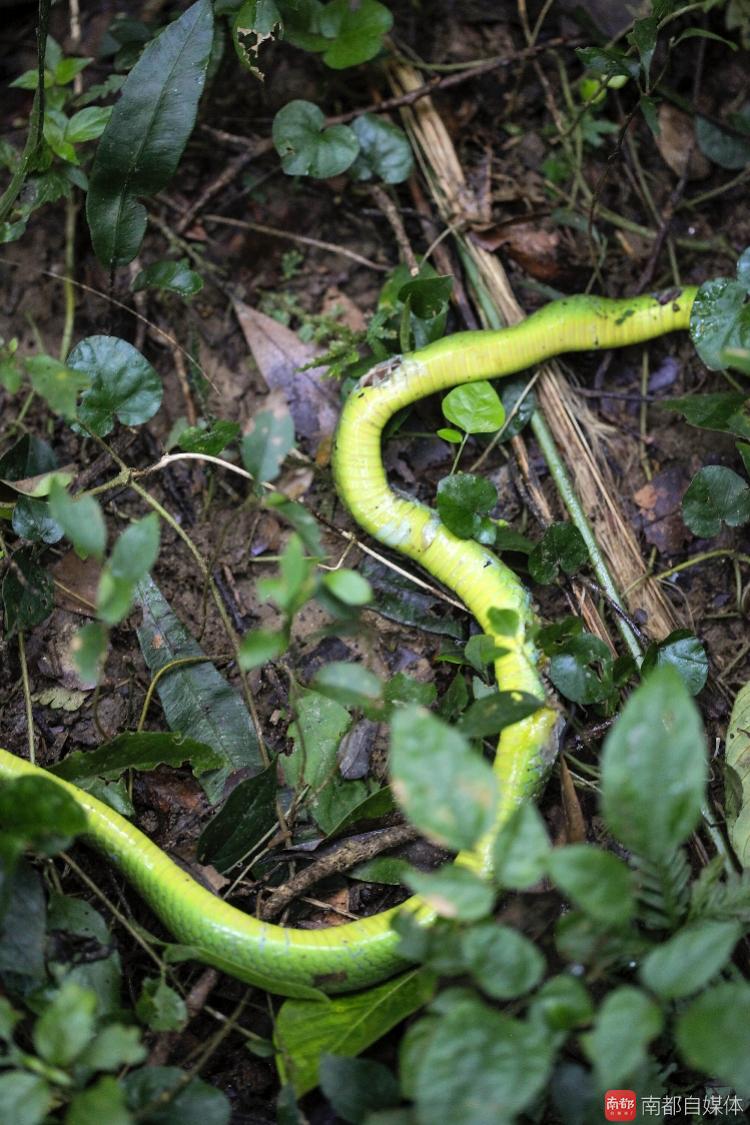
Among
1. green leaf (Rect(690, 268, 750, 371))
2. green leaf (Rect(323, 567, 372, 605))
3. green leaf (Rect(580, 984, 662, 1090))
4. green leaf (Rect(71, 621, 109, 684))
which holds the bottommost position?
green leaf (Rect(580, 984, 662, 1090))

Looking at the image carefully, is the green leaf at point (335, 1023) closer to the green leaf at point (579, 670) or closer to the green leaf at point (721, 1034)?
the green leaf at point (721, 1034)

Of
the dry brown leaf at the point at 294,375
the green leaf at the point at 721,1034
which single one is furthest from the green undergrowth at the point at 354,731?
the dry brown leaf at the point at 294,375

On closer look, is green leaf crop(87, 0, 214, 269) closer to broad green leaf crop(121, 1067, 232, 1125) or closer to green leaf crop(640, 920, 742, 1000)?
broad green leaf crop(121, 1067, 232, 1125)

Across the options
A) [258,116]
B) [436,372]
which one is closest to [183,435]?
[436,372]

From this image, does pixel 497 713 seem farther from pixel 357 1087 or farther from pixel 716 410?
pixel 716 410

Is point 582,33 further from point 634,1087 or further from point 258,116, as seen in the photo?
point 634,1087

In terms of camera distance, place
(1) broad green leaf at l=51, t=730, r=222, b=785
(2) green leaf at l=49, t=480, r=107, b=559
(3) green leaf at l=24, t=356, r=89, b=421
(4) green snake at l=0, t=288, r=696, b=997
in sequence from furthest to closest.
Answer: (1) broad green leaf at l=51, t=730, r=222, b=785 → (4) green snake at l=0, t=288, r=696, b=997 → (3) green leaf at l=24, t=356, r=89, b=421 → (2) green leaf at l=49, t=480, r=107, b=559

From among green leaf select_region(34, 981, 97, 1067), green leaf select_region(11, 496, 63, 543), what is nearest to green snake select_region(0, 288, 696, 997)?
green leaf select_region(34, 981, 97, 1067)
